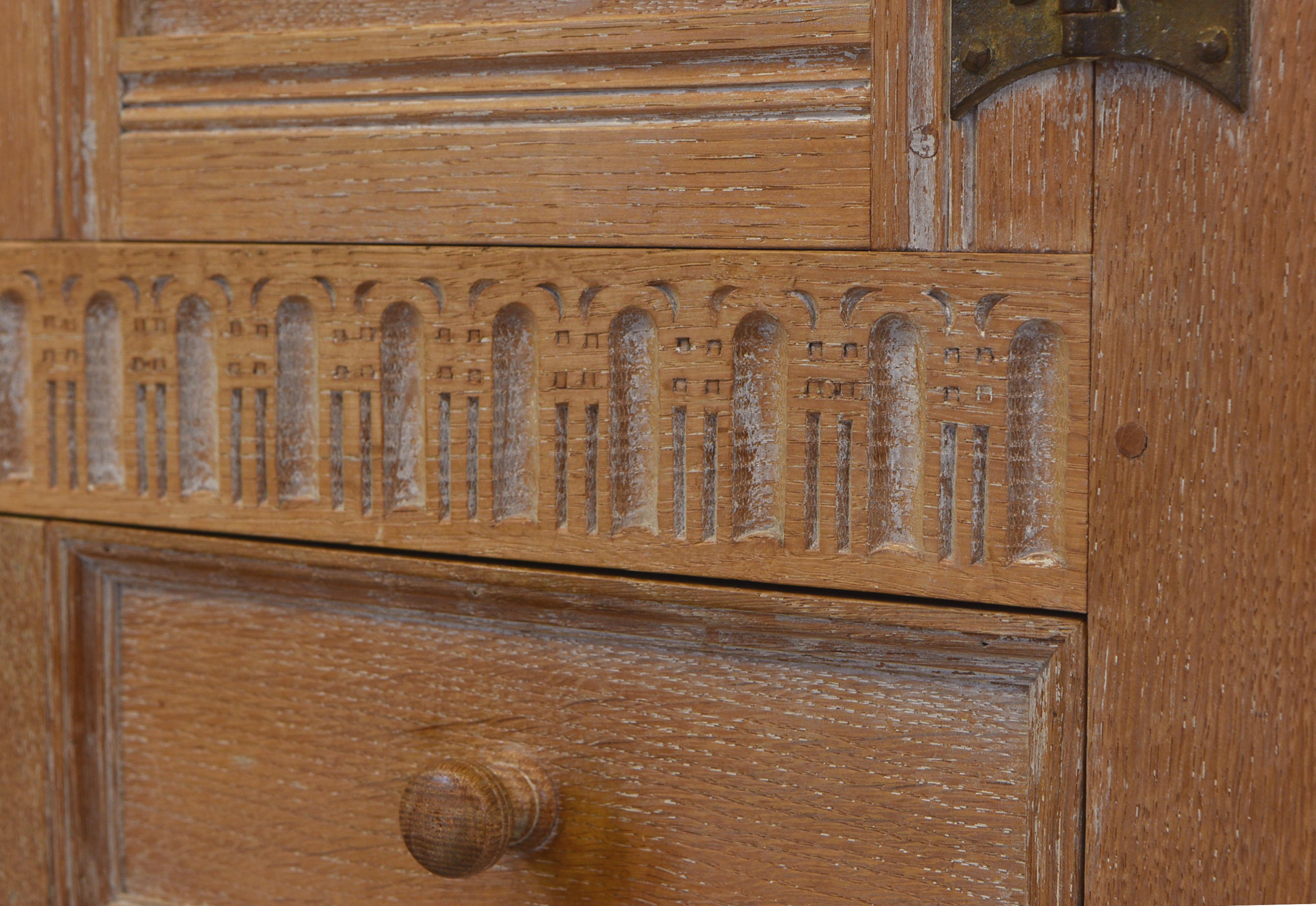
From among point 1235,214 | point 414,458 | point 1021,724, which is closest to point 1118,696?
point 1021,724

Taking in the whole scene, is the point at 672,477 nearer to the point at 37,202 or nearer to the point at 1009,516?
the point at 1009,516

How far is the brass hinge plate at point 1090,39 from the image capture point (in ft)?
1.20

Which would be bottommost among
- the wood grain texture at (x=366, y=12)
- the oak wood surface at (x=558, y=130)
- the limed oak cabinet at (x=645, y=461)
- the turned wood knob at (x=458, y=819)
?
the turned wood knob at (x=458, y=819)

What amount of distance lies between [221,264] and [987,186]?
0.99 ft

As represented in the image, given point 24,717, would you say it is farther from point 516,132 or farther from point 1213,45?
point 1213,45

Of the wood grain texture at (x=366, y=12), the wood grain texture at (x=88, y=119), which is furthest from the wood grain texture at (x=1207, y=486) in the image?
the wood grain texture at (x=88, y=119)

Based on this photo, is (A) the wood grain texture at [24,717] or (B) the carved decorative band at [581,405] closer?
(B) the carved decorative band at [581,405]

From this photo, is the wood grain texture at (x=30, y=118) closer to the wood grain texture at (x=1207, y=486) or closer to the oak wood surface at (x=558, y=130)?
the oak wood surface at (x=558, y=130)

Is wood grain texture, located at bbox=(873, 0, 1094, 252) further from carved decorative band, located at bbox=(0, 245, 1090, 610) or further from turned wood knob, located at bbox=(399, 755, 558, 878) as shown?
turned wood knob, located at bbox=(399, 755, 558, 878)

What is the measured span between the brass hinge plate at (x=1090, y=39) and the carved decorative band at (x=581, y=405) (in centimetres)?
6

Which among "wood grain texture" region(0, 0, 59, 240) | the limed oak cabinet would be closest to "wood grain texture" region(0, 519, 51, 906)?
the limed oak cabinet

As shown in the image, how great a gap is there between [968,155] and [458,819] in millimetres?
287

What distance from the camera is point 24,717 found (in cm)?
53

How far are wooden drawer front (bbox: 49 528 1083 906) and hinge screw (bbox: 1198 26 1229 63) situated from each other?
0.18 meters
